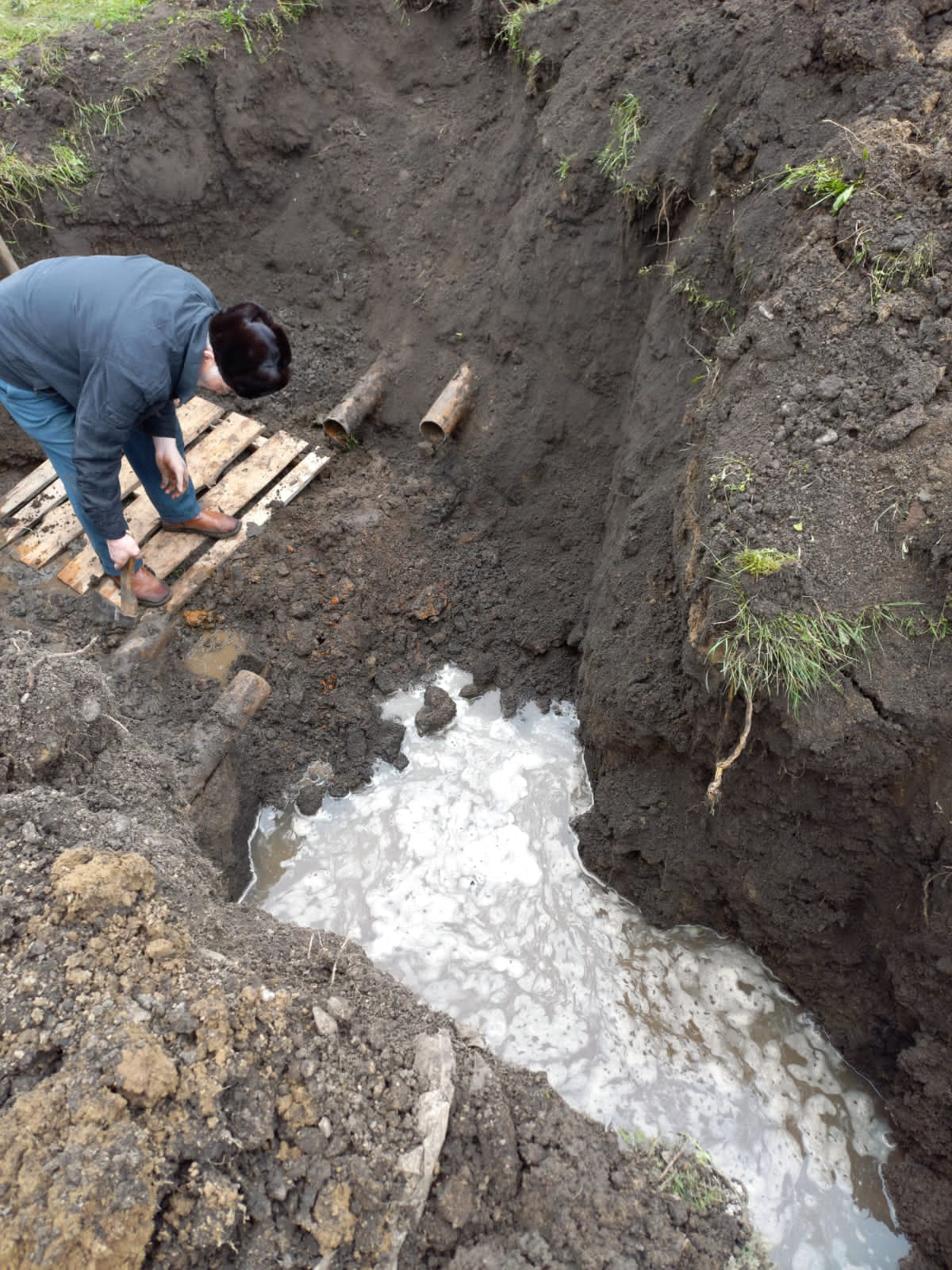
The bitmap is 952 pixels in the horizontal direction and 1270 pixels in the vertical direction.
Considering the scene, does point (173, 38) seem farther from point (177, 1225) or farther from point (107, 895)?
point (177, 1225)

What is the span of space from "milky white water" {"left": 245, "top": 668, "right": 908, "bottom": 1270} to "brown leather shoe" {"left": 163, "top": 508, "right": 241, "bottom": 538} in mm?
1177

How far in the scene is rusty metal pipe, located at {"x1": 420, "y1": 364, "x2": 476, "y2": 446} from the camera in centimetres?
397

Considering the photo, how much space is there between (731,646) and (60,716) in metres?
2.16

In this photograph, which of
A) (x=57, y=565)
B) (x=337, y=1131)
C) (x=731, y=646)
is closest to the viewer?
(x=337, y=1131)

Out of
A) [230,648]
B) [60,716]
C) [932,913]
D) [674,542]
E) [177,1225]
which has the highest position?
[674,542]

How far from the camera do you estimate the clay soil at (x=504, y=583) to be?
1.82 m

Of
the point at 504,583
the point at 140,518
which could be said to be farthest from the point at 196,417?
the point at 504,583

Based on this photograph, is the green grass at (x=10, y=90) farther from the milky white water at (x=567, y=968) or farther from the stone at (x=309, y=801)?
the stone at (x=309, y=801)

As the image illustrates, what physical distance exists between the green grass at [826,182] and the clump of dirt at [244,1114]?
2.88 m

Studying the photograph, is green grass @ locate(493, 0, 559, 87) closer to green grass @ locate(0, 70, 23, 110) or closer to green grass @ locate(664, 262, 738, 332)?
green grass @ locate(664, 262, 738, 332)

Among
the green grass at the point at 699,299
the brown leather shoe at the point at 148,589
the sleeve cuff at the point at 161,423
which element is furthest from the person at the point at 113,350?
the green grass at the point at 699,299

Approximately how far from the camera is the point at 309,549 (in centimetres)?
384

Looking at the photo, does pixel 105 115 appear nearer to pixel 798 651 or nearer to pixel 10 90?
pixel 10 90

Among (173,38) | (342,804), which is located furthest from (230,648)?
(173,38)
